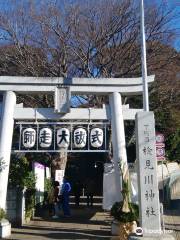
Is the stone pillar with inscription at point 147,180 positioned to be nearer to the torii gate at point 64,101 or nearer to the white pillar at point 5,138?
the torii gate at point 64,101

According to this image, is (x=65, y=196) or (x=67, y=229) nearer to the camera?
(x=67, y=229)

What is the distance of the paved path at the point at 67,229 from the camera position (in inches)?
567

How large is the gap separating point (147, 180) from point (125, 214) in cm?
184

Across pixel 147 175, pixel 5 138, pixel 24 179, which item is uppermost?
pixel 5 138

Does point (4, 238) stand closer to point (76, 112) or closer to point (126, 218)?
point (126, 218)

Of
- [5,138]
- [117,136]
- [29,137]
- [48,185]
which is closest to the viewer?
[5,138]

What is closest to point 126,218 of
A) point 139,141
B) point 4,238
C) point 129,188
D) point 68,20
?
point 129,188

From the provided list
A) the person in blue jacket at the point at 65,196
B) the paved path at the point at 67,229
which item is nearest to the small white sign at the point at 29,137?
the paved path at the point at 67,229

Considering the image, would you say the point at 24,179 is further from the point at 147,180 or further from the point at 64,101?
the point at 147,180

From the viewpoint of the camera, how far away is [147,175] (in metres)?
12.6

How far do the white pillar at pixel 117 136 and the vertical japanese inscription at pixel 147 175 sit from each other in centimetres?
261

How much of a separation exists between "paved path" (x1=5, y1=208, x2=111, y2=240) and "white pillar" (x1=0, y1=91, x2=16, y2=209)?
1.35 metres

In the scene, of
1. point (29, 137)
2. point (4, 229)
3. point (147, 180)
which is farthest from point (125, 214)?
point (29, 137)

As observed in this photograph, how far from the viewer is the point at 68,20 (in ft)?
70.1
